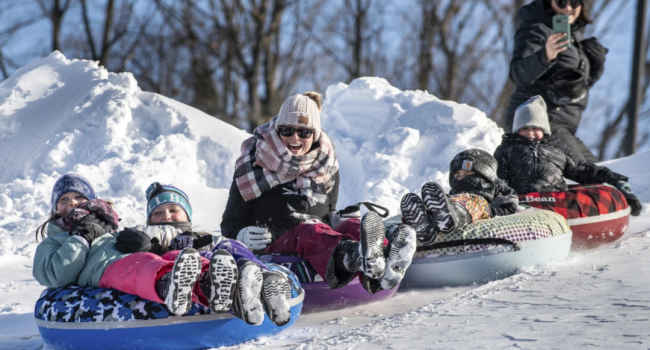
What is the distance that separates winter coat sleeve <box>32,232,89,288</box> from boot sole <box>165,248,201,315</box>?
25.2 inches

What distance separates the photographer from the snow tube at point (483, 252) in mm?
3742

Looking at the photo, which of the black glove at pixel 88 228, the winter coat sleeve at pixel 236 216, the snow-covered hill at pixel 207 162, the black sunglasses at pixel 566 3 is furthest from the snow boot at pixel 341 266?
the black sunglasses at pixel 566 3

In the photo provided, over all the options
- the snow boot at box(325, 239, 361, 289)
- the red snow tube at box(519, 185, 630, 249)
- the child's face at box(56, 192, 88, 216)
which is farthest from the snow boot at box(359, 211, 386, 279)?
the red snow tube at box(519, 185, 630, 249)

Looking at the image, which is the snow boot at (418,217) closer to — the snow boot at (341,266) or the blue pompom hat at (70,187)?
the snow boot at (341,266)

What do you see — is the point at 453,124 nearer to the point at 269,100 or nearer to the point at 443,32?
the point at 269,100

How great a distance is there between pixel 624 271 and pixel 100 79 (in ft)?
22.0

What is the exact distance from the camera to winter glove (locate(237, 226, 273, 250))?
3571 mm

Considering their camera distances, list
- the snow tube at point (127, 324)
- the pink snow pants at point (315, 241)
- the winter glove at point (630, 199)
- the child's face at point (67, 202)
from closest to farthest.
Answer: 1. the snow tube at point (127, 324)
2. the pink snow pants at point (315, 241)
3. the child's face at point (67, 202)
4. the winter glove at point (630, 199)

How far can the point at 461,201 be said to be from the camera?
12.7 ft

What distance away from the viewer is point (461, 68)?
21781mm

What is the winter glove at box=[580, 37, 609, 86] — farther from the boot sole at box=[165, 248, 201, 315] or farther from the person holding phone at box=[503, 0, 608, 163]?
the boot sole at box=[165, 248, 201, 315]

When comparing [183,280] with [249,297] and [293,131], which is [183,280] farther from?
[293,131]

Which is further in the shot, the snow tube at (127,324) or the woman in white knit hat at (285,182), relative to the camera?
the woman in white knit hat at (285,182)

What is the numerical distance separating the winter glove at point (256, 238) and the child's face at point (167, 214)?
35cm
